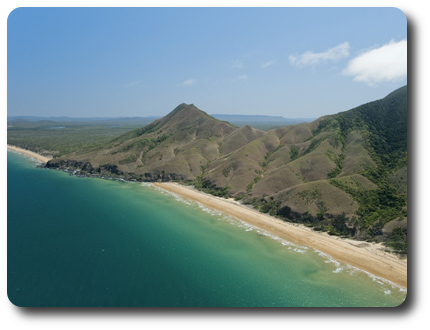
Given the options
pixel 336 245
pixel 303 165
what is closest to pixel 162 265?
pixel 336 245

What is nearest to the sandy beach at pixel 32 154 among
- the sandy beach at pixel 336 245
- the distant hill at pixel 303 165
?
the distant hill at pixel 303 165

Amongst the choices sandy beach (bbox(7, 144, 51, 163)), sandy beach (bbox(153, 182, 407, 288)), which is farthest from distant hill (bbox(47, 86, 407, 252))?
sandy beach (bbox(7, 144, 51, 163))

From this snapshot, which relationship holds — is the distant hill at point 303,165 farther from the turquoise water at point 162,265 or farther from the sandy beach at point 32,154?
the sandy beach at point 32,154

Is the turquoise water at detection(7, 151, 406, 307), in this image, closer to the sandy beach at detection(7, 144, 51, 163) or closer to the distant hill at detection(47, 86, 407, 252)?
the distant hill at detection(47, 86, 407, 252)

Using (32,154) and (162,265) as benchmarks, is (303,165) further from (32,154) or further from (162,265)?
(32,154)

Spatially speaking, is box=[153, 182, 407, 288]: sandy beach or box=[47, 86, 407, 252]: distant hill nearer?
box=[153, 182, 407, 288]: sandy beach

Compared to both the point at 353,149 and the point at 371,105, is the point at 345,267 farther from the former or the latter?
the point at 371,105
